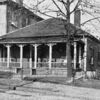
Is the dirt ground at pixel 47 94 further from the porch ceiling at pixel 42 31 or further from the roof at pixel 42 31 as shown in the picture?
the porch ceiling at pixel 42 31

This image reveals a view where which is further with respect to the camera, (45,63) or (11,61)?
(11,61)

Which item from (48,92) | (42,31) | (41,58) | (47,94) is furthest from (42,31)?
(47,94)

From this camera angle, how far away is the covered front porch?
23.6 metres

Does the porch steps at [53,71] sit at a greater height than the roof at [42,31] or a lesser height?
lesser

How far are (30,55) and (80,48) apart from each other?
602cm

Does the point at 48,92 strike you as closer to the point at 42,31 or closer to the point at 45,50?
the point at 42,31

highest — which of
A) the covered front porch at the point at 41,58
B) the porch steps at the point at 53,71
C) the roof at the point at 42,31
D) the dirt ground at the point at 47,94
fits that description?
the roof at the point at 42,31

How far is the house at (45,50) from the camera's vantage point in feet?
78.3

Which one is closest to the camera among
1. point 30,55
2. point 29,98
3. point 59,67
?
point 29,98

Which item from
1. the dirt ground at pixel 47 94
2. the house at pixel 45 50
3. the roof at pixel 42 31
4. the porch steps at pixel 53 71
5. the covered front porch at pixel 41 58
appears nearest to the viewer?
the dirt ground at pixel 47 94

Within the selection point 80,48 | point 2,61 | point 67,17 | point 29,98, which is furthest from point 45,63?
point 29,98

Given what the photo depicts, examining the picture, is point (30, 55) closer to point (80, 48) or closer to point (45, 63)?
point (45, 63)

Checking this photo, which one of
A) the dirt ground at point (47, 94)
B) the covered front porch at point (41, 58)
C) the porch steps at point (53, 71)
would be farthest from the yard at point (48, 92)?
the covered front porch at point (41, 58)

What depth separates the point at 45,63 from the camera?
25.4 meters
